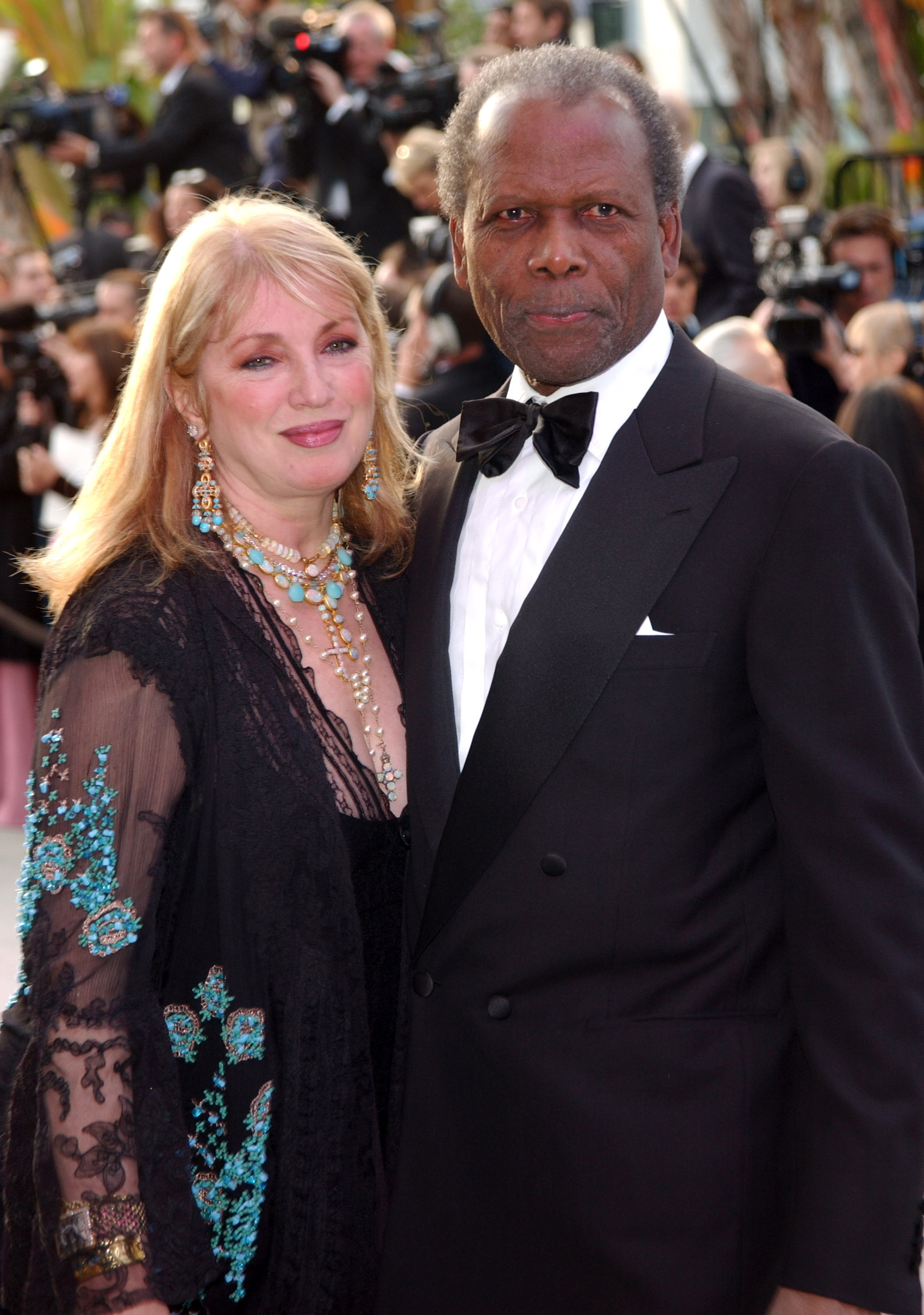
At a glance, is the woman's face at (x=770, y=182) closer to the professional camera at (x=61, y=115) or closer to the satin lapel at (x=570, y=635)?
the professional camera at (x=61, y=115)

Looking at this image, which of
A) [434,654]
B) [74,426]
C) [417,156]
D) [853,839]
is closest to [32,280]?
[74,426]

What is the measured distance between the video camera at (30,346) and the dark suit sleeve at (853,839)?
5.84m

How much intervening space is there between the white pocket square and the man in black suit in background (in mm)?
4026

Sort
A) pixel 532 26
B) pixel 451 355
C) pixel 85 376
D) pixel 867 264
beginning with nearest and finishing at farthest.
Result: pixel 451 355
pixel 867 264
pixel 85 376
pixel 532 26

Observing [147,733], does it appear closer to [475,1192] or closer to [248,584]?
[248,584]

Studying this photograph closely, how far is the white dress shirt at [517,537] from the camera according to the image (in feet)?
6.73

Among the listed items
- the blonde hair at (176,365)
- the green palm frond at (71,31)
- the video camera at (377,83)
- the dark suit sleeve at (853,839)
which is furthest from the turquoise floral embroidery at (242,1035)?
the green palm frond at (71,31)

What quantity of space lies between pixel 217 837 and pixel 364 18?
6102 millimetres

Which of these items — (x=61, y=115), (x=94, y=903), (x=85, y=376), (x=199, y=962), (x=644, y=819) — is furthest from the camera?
(x=61, y=115)


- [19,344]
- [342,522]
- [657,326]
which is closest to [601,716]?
[657,326]

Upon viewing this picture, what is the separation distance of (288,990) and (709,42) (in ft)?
65.8

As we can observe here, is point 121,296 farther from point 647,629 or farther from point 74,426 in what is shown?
point 647,629

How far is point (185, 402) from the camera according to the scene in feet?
7.66

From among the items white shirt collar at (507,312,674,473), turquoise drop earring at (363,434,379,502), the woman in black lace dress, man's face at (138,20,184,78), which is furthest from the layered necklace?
man's face at (138,20,184,78)
